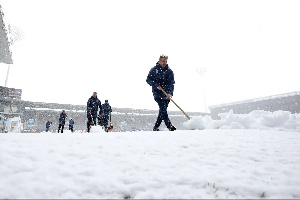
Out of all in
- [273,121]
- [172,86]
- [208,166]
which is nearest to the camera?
[208,166]

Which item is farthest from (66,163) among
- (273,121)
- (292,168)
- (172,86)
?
(273,121)

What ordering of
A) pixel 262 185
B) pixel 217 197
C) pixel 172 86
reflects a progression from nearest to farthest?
pixel 217 197, pixel 262 185, pixel 172 86

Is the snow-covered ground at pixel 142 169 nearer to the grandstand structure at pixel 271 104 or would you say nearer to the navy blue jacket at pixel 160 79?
the navy blue jacket at pixel 160 79

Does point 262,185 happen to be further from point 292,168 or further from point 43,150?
point 43,150

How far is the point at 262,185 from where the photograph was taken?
153cm

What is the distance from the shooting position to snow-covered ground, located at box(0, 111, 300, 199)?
1.41 metres

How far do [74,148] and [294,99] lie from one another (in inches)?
1840

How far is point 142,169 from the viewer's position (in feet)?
5.95

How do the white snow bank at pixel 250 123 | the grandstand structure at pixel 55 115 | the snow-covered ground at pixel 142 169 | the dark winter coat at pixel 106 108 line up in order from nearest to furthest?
the snow-covered ground at pixel 142 169 → the white snow bank at pixel 250 123 → the dark winter coat at pixel 106 108 → the grandstand structure at pixel 55 115

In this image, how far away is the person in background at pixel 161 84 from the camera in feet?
16.2

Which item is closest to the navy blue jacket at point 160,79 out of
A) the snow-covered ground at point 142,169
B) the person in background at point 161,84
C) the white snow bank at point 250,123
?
the person in background at point 161,84

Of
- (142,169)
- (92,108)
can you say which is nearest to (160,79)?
(142,169)

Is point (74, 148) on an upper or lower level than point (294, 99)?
lower

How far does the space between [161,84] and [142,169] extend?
11.5ft
